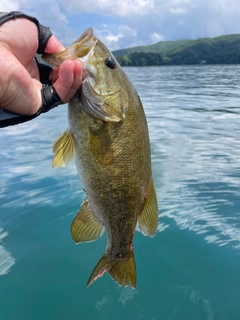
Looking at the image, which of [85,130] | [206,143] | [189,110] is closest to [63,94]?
[85,130]

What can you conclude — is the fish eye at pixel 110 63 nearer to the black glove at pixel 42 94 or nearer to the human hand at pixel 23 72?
the human hand at pixel 23 72

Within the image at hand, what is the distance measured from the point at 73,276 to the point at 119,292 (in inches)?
30.7

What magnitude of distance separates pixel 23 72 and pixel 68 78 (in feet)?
1.07

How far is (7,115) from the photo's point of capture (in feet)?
8.79

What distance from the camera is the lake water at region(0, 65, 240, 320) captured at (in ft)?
15.1

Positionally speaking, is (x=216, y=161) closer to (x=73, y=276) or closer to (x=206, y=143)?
(x=206, y=143)

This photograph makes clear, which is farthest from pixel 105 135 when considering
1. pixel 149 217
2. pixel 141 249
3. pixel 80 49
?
pixel 141 249

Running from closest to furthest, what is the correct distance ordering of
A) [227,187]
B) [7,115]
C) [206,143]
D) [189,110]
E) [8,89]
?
[8,89] < [7,115] < [227,187] < [206,143] < [189,110]

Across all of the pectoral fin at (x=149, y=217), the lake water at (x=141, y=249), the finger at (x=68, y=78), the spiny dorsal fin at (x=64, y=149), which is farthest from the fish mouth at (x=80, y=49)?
the lake water at (x=141, y=249)

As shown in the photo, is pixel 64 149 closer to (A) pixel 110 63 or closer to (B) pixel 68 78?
(B) pixel 68 78

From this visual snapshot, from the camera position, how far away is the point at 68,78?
2.58m

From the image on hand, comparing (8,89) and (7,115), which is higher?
(8,89)

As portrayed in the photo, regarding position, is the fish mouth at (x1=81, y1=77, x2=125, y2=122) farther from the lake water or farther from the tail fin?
the lake water

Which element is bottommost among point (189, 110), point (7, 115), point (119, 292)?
point (189, 110)
